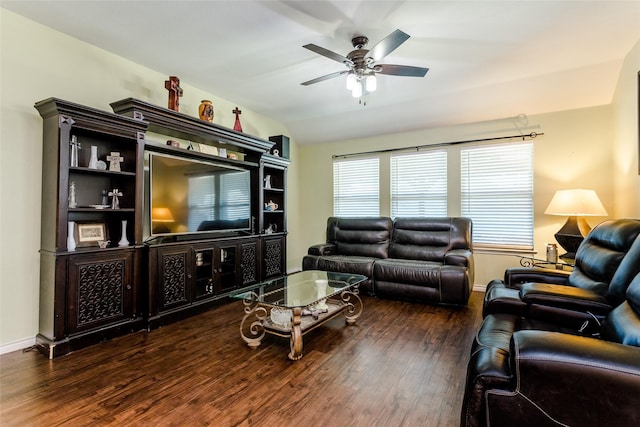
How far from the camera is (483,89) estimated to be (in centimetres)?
393

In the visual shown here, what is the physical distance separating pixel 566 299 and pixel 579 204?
203 cm

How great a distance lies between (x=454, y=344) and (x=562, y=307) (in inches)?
39.2

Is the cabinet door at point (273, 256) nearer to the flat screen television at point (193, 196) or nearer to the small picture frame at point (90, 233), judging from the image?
the flat screen television at point (193, 196)

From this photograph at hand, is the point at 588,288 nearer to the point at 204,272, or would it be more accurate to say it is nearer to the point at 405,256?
the point at 405,256

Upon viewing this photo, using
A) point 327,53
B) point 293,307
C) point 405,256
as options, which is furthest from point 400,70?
point 405,256

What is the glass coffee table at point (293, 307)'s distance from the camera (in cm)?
242

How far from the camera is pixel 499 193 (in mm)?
4305

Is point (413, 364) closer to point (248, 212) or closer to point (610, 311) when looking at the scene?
point (610, 311)

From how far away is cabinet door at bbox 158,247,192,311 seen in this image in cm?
309

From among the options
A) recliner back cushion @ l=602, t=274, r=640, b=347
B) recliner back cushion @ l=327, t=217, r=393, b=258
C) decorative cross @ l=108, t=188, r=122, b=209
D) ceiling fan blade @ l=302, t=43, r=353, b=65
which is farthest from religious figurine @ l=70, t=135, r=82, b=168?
recliner back cushion @ l=602, t=274, r=640, b=347

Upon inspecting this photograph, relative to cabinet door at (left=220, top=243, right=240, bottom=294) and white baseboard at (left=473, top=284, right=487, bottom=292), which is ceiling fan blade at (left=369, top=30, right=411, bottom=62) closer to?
cabinet door at (left=220, top=243, right=240, bottom=294)

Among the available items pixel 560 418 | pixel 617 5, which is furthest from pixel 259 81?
pixel 560 418

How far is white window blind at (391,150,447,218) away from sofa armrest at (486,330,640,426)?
3785mm

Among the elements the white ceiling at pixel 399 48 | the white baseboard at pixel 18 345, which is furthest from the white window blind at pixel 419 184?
the white baseboard at pixel 18 345
